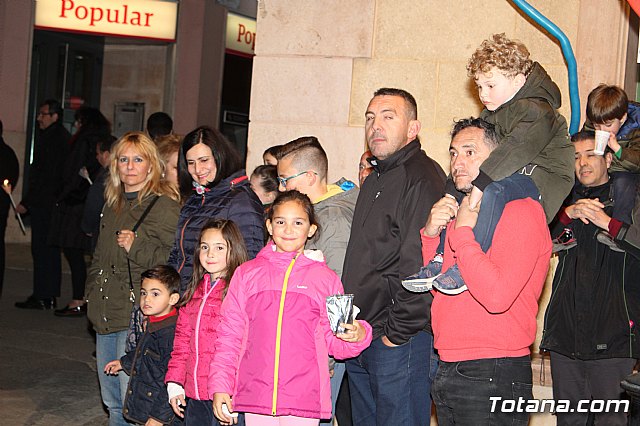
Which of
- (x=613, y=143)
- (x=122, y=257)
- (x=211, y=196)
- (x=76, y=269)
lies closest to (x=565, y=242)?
(x=613, y=143)

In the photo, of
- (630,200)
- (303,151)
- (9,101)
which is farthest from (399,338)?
(9,101)

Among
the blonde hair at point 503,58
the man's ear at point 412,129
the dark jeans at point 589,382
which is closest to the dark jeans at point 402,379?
the dark jeans at point 589,382

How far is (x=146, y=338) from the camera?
5.75 metres

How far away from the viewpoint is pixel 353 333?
4516mm

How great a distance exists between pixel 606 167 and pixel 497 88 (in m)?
1.49

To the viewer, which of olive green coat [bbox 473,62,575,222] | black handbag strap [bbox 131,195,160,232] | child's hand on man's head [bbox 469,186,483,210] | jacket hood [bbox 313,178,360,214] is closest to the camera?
child's hand on man's head [bbox 469,186,483,210]

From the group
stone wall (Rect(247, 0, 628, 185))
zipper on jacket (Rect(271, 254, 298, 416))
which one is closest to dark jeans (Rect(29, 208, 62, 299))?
stone wall (Rect(247, 0, 628, 185))

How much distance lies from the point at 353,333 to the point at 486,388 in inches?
29.2

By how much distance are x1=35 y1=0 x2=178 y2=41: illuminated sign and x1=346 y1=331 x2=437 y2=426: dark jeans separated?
14223 mm

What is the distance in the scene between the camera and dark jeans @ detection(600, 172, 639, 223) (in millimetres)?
5402

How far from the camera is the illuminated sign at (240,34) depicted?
62.3ft

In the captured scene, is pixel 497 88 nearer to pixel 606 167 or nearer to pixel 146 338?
pixel 606 167

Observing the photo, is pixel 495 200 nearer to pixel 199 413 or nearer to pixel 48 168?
pixel 199 413

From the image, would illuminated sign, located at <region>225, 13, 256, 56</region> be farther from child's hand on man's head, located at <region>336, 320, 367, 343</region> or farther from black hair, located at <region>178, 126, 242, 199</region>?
child's hand on man's head, located at <region>336, 320, 367, 343</region>
